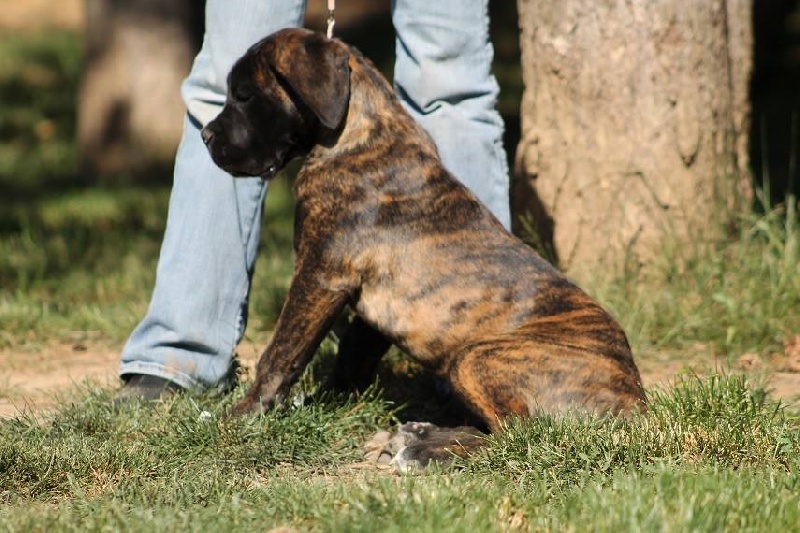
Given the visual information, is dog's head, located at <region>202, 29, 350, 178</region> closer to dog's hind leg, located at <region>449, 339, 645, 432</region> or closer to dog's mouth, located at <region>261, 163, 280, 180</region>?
dog's mouth, located at <region>261, 163, 280, 180</region>

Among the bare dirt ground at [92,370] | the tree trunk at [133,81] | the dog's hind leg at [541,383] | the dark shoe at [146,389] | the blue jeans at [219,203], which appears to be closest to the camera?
the dog's hind leg at [541,383]

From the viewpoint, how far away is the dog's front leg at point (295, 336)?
426cm

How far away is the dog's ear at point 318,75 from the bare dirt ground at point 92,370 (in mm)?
1436

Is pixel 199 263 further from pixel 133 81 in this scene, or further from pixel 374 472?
pixel 133 81

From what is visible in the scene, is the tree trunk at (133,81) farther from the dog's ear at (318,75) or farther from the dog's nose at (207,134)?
the dog's ear at (318,75)

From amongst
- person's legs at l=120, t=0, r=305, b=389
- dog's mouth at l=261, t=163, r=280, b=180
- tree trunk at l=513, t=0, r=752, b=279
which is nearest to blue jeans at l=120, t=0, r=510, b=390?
person's legs at l=120, t=0, r=305, b=389

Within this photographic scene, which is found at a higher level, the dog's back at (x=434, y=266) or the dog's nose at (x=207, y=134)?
the dog's nose at (x=207, y=134)

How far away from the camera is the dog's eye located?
4293mm

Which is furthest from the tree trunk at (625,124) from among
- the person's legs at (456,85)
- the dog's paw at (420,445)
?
the dog's paw at (420,445)

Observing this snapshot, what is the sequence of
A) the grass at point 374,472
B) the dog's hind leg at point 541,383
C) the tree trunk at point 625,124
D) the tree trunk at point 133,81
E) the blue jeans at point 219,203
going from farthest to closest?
1. the tree trunk at point 133,81
2. the tree trunk at point 625,124
3. the blue jeans at point 219,203
4. the dog's hind leg at point 541,383
5. the grass at point 374,472

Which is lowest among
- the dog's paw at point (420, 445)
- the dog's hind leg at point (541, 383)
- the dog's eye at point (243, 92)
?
the dog's paw at point (420, 445)

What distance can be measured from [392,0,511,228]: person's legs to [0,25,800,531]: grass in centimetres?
92

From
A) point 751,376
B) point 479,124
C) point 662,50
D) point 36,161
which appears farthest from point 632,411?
point 36,161

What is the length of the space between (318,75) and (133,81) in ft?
20.9
